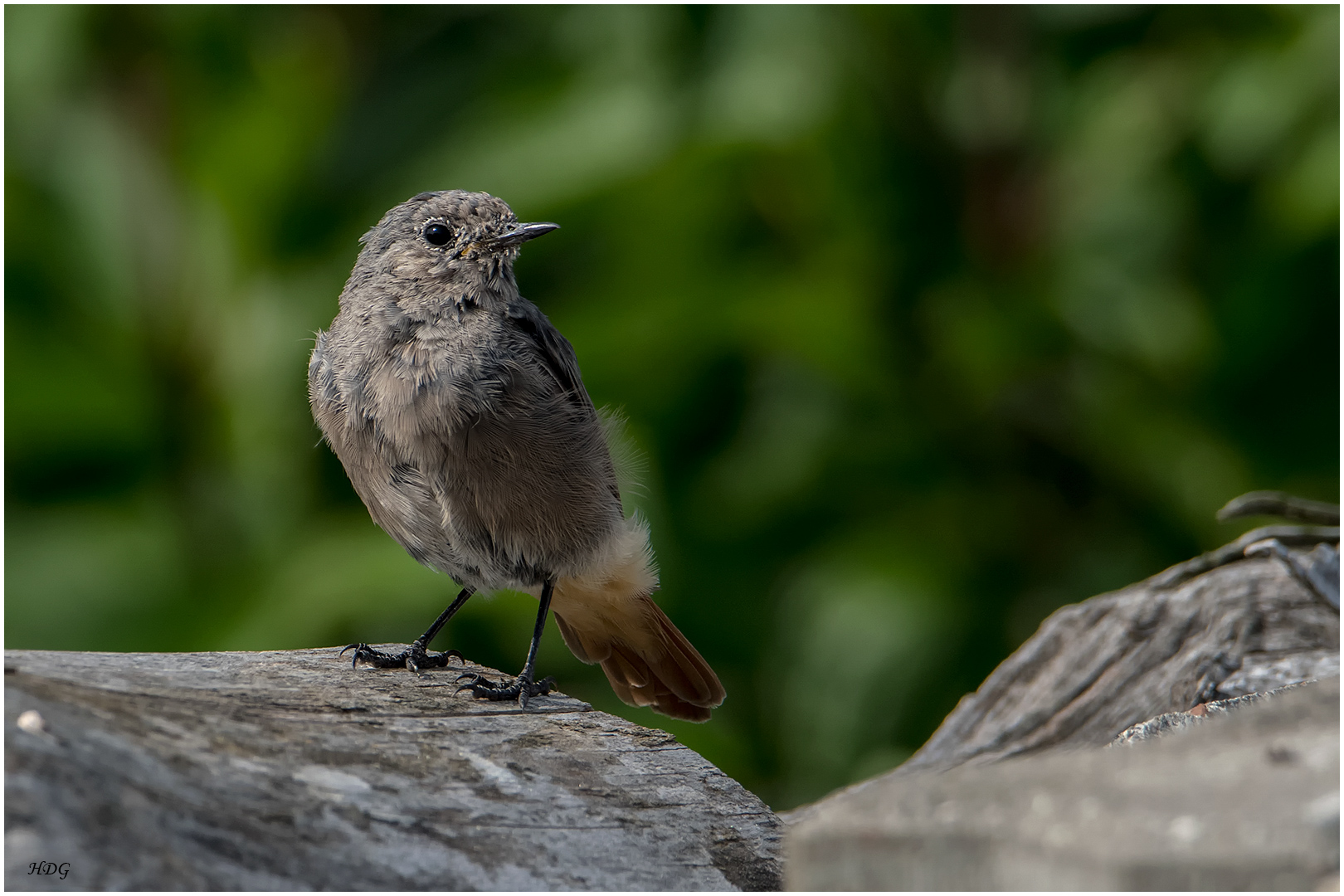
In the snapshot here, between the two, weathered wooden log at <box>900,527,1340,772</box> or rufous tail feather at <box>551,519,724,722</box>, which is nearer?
weathered wooden log at <box>900,527,1340,772</box>

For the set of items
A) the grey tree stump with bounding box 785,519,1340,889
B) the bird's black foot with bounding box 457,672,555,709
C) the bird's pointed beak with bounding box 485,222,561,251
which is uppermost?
the bird's pointed beak with bounding box 485,222,561,251

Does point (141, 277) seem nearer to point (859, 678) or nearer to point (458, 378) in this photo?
point (458, 378)

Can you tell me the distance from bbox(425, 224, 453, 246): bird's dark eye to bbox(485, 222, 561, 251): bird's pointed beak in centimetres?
14

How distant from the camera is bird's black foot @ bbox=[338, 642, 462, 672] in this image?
3717 mm

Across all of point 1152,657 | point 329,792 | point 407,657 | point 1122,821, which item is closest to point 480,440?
point 407,657

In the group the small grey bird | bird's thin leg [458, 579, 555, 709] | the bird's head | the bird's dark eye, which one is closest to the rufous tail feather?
the small grey bird

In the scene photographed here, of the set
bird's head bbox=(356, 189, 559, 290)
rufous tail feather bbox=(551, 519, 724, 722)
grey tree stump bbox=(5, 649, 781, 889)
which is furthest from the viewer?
rufous tail feather bbox=(551, 519, 724, 722)

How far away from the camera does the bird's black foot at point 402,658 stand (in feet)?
12.2

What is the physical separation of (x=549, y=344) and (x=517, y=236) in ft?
1.20

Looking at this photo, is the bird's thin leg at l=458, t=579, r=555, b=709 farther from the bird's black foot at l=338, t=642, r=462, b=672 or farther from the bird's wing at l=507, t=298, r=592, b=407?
the bird's wing at l=507, t=298, r=592, b=407

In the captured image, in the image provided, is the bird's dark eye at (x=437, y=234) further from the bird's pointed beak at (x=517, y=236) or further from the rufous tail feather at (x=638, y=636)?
the rufous tail feather at (x=638, y=636)

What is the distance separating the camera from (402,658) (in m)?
3.81

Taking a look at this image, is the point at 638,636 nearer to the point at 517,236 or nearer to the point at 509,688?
the point at 509,688

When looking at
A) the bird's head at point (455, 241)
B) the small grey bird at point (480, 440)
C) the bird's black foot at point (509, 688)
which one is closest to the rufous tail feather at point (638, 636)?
the small grey bird at point (480, 440)
